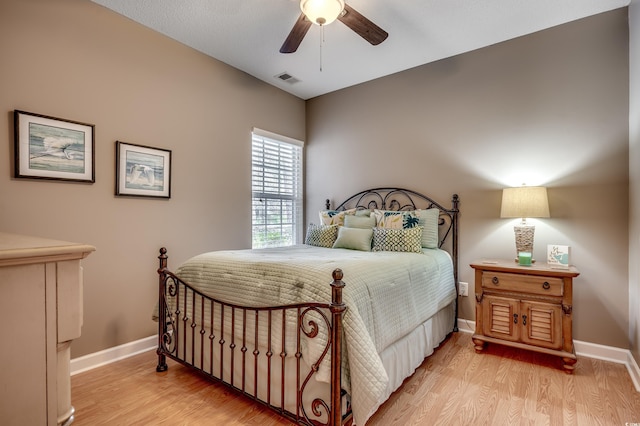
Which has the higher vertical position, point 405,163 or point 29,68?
point 29,68

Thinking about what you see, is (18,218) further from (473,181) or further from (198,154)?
(473,181)

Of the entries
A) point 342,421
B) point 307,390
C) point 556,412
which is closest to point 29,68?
point 307,390

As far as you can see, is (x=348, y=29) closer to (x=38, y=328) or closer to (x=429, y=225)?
(x=429, y=225)

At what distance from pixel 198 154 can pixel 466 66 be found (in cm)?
270

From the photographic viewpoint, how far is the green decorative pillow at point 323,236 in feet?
10.6

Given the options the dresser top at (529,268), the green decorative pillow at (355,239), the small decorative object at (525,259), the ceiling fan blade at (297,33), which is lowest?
the dresser top at (529,268)

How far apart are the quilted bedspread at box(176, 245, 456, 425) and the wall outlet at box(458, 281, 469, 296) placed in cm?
80

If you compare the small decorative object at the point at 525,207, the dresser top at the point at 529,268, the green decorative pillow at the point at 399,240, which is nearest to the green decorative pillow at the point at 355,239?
the green decorative pillow at the point at 399,240

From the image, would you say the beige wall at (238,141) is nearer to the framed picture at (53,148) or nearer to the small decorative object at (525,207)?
the framed picture at (53,148)

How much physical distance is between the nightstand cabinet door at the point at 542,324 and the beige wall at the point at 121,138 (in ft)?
8.62

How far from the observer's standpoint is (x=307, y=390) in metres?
1.64

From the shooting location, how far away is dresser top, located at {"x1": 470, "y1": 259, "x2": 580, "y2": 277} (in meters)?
2.31

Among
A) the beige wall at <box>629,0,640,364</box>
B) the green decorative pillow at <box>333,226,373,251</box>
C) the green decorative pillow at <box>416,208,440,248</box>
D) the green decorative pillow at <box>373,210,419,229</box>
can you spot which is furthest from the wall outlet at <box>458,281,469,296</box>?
the beige wall at <box>629,0,640,364</box>

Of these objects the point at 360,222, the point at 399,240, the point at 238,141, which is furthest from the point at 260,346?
the point at 238,141
